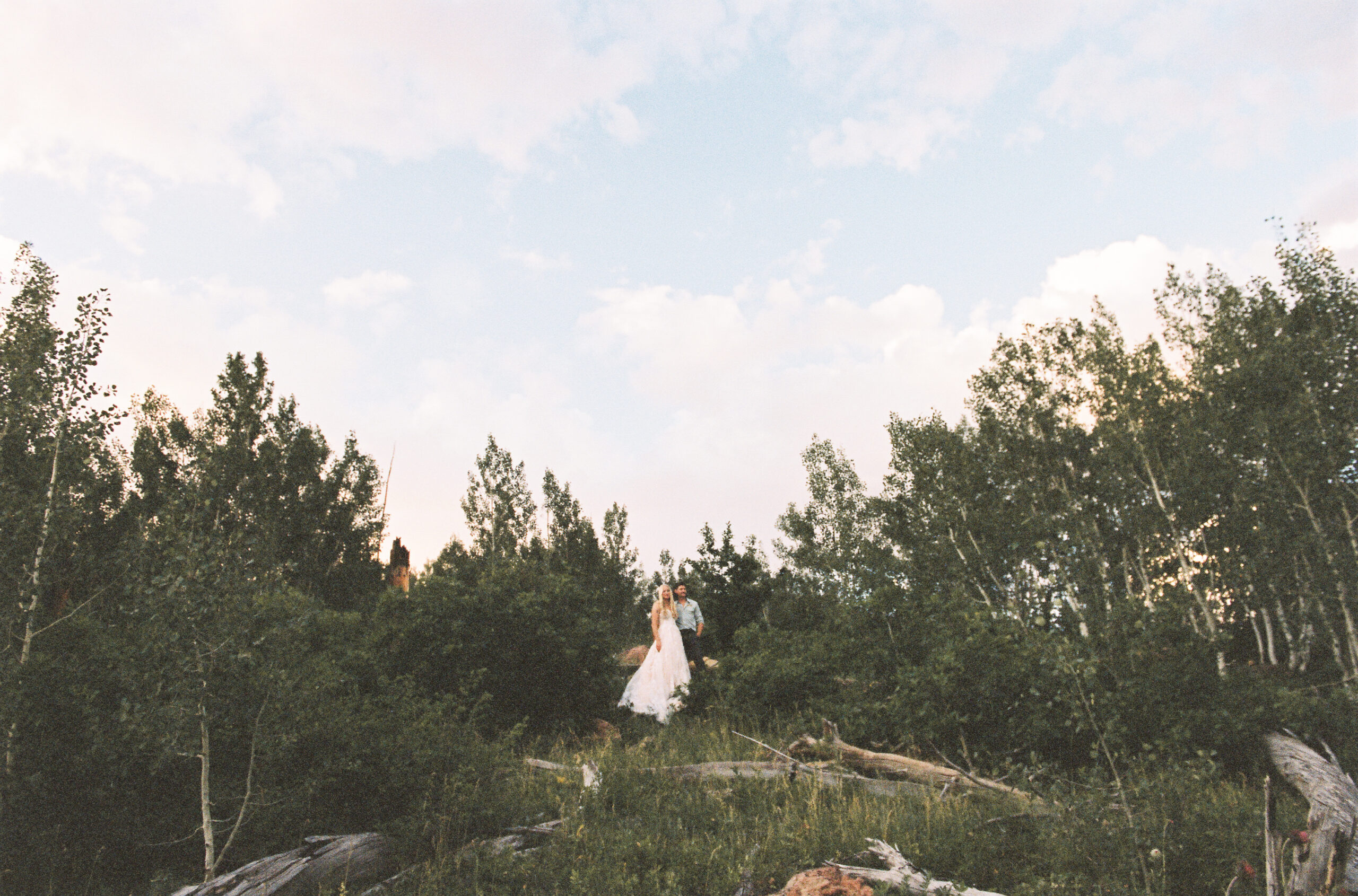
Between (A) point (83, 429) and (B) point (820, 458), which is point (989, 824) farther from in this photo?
(B) point (820, 458)

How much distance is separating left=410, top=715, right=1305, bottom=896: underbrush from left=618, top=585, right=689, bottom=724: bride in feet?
16.5

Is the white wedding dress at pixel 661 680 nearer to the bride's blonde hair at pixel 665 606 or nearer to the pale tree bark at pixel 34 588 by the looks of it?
the bride's blonde hair at pixel 665 606

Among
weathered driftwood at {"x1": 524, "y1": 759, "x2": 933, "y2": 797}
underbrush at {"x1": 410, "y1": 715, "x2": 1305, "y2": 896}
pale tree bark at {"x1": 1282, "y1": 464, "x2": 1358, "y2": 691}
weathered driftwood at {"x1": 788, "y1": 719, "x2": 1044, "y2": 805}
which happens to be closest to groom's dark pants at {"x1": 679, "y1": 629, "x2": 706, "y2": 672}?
weathered driftwood at {"x1": 788, "y1": 719, "x2": 1044, "y2": 805}

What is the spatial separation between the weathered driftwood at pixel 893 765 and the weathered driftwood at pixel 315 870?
169 inches

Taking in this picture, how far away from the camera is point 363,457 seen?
103 feet

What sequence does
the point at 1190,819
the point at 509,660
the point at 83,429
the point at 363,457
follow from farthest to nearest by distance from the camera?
the point at 363,457 < the point at 509,660 < the point at 83,429 < the point at 1190,819

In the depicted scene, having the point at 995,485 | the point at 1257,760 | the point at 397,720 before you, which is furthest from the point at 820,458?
the point at 397,720

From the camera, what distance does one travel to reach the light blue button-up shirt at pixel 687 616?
12.8 meters

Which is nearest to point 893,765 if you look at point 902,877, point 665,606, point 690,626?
point 902,877

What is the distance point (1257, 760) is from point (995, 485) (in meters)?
16.3

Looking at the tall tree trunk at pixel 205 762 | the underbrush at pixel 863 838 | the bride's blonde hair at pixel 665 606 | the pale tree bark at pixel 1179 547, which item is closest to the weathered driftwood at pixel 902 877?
the underbrush at pixel 863 838

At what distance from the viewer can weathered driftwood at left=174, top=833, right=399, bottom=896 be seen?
14.5 ft

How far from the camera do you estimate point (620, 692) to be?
485 inches

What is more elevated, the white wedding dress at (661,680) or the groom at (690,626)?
the groom at (690,626)
